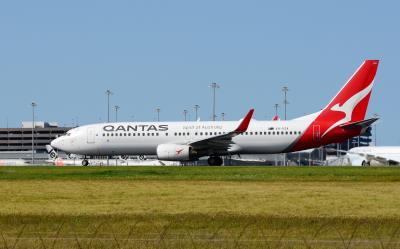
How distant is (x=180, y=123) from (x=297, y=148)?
33.2 feet

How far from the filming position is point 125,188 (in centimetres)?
3494

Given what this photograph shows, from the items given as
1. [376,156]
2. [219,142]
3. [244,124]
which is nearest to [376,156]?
[376,156]

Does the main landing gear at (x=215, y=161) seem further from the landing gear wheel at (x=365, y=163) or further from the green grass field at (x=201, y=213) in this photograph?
the landing gear wheel at (x=365, y=163)

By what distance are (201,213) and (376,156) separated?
268 feet

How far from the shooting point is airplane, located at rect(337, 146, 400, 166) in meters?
98.9

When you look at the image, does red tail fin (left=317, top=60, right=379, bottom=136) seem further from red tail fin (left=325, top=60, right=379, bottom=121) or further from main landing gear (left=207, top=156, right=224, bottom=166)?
main landing gear (left=207, top=156, right=224, bottom=166)

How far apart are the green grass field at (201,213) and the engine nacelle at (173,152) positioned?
22.1 meters

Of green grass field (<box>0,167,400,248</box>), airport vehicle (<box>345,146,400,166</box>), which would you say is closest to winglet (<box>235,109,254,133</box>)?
green grass field (<box>0,167,400,248</box>)

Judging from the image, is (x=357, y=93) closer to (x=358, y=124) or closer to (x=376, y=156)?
(x=358, y=124)

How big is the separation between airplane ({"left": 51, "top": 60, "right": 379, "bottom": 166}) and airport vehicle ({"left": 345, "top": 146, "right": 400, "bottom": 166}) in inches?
1441

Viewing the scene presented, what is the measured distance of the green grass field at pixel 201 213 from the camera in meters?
17.4

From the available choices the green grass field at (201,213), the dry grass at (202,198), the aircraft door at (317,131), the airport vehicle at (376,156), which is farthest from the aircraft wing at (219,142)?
the airport vehicle at (376,156)

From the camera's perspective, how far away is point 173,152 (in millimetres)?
63438

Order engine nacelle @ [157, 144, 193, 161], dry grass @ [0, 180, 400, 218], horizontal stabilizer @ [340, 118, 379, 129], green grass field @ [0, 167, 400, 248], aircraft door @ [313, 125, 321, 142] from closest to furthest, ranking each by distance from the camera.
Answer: green grass field @ [0, 167, 400, 248]
dry grass @ [0, 180, 400, 218]
horizontal stabilizer @ [340, 118, 379, 129]
aircraft door @ [313, 125, 321, 142]
engine nacelle @ [157, 144, 193, 161]
